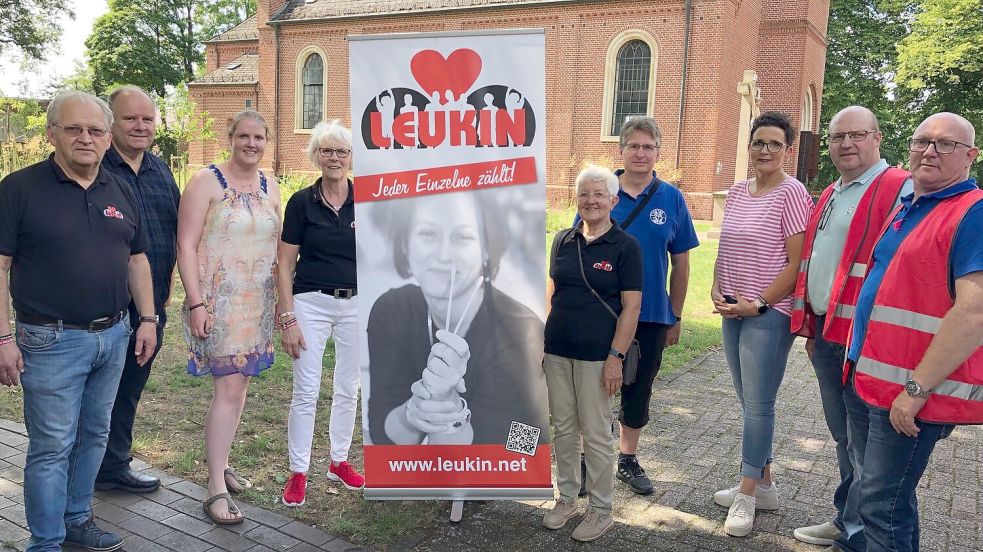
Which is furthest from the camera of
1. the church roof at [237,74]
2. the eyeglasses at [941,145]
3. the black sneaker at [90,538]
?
the church roof at [237,74]

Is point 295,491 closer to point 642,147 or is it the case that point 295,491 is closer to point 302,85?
point 642,147

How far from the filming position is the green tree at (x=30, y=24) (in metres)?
28.3

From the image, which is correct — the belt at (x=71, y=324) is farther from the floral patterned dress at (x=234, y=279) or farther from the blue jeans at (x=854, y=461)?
the blue jeans at (x=854, y=461)

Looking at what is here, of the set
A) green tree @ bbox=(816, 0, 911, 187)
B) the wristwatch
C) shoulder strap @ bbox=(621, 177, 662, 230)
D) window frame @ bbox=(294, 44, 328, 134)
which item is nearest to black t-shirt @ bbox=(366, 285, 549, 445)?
shoulder strap @ bbox=(621, 177, 662, 230)

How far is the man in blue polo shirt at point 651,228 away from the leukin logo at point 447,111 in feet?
2.24

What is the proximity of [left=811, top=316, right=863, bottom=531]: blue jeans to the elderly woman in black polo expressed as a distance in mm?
897

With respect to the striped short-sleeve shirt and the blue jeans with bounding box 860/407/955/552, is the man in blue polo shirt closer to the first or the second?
the striped short-sleeve shirt

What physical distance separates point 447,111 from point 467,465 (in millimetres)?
1812

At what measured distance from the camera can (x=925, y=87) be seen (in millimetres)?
28016

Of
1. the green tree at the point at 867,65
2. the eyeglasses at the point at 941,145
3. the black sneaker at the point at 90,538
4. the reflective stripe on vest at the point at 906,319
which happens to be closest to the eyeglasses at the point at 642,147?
the eyeglasses at the point at 941,145

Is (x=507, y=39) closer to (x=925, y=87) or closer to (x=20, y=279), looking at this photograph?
(x=20, y=279)

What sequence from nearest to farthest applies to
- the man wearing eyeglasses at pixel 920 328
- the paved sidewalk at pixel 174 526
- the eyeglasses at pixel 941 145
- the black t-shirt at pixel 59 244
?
the man wearing eyeglasses at pixel 920 328, the eyeglasses at pixel 941 145, the black t-shirt at pixel 59 244, the paved sidewalk at pixel 174 526

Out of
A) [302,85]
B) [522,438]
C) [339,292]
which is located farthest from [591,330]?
[302,85]

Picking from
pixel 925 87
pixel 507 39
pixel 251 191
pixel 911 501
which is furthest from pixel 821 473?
pixel 925 87
